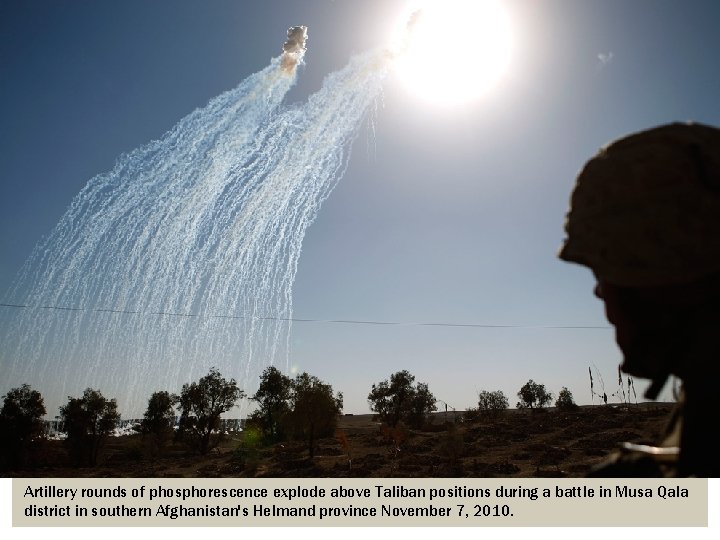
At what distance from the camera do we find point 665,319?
1648 millimetres

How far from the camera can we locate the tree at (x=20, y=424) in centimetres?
5188

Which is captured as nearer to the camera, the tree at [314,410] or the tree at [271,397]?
the tree at [314,410]

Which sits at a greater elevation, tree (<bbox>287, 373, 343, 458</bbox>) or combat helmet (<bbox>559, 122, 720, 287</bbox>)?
combat helmet (<bbox>559, 122, 720, 287</bbox>)

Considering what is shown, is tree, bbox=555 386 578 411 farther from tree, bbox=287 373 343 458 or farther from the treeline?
tree, bbox=287 373 343 458

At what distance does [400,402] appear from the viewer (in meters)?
76.6

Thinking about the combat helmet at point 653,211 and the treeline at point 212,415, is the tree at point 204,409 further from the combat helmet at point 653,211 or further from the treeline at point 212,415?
the combat helmet at point 653,211

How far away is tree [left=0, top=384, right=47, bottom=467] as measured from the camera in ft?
170

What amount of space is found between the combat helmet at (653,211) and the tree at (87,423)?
238 ft

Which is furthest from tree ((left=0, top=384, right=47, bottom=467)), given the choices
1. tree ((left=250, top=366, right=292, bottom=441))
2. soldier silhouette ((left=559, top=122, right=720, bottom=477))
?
soldier silhouette ((left=559, top=122, right=720, bottom=477))

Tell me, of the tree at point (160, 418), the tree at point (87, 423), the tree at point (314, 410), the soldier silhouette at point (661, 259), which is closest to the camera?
the soldier silhouette at point (661, 259)

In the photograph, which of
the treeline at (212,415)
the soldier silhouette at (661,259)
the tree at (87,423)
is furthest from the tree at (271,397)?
the soldier silhouette at (661,259)

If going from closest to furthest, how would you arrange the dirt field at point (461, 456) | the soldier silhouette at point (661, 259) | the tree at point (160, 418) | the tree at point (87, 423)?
the soldier silhouette at point (661, 259) < the dirt field at point (461, 456) < the tree at point (87, 423) < the tree at point (160, 418)

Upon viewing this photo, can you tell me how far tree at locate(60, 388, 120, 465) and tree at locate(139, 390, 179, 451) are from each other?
649cm

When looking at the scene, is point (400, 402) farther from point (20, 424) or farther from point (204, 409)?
point (20, 424)
